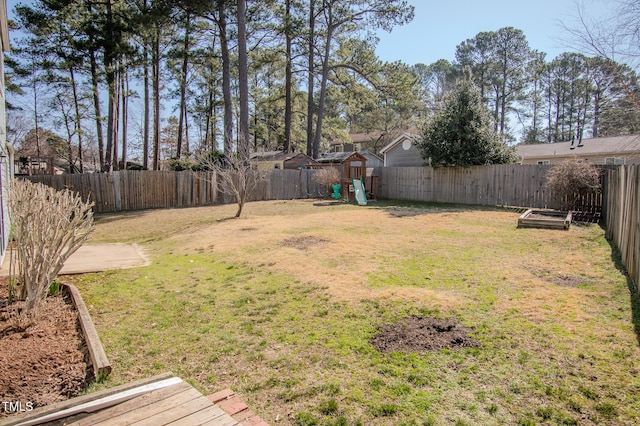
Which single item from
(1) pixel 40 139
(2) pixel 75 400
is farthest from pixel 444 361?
(1) pixel 40 139

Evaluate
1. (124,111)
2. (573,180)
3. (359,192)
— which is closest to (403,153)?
(359,192)

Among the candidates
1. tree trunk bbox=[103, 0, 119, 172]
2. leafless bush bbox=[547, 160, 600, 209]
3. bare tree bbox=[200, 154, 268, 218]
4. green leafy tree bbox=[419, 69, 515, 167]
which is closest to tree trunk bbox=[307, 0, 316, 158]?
bare tree bbox=[200, 154, 268, 218]

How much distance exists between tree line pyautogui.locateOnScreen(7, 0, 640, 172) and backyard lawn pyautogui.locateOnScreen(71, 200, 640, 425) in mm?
3977

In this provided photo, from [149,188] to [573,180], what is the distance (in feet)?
50.7

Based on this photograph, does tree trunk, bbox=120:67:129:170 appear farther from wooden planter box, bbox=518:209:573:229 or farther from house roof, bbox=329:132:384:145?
wooden planter box, bbox=518:209:573:229

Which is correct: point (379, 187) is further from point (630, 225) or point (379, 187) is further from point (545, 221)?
point (630, 225)

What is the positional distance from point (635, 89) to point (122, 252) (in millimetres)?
9907

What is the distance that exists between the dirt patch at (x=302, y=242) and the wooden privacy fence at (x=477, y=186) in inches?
334

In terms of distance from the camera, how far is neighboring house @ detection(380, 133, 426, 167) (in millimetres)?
22125

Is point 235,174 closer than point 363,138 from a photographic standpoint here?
Yes

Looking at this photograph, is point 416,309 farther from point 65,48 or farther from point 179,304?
point 65,48

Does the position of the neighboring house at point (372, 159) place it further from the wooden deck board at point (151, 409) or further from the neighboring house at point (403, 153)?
the wooden deck board at point (151, 409)

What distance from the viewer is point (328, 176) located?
18.3 m

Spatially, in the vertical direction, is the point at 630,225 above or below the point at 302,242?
above
